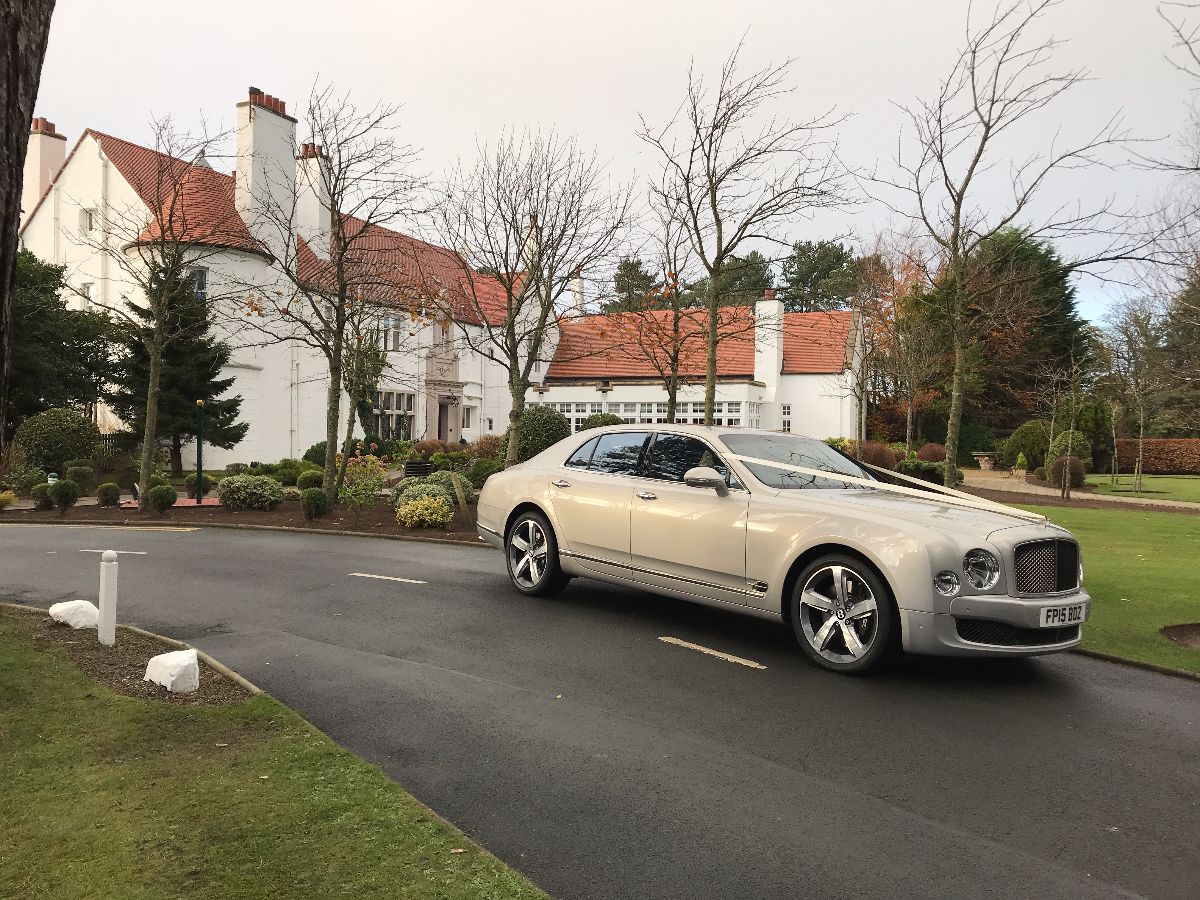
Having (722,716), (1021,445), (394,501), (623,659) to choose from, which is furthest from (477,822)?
(1021,445)

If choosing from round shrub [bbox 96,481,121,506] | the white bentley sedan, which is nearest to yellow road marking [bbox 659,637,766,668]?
the white bentley sedan

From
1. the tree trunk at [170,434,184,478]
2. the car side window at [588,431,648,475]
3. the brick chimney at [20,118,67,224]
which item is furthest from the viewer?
the brick chimney at [20,118,67,224]

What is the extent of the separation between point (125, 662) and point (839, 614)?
188 inches

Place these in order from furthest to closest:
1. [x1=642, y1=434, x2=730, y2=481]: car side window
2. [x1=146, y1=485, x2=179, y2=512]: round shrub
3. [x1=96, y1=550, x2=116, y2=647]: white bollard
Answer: [x1=146, y1=485, x2=179, y2=512]: round shrub < [x1=642, y1=434, x2=730, y2=481]: car side window < [x1=96, y1=550, x2=116, y2=647]: white bollard

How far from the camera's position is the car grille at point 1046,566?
5598 mm

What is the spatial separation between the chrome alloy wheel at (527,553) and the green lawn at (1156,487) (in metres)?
21.9

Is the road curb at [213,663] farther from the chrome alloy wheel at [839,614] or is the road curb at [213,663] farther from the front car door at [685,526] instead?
the chrome alloy wheel at [839,614]

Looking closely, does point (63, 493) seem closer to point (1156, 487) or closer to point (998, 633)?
point (998, 633)

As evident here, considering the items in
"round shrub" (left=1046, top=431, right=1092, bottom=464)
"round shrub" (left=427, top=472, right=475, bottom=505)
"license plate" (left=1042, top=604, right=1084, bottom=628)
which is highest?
"round shrub" (left=1046, top=431, right=1092, bottom=464)

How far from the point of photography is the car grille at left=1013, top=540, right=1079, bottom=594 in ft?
18.4

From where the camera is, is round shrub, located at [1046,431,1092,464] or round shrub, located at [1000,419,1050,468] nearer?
round shrub, located at [1046,431,1092,464]

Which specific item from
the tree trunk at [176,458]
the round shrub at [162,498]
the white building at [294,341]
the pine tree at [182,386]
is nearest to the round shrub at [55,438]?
the pine tree at [182,386]

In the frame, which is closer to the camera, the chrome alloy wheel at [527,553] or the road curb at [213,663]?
the road curb at [213,663]

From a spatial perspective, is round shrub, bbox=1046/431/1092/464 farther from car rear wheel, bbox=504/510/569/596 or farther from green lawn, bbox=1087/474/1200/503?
car rear wheel, bbox=504/510/569/596
